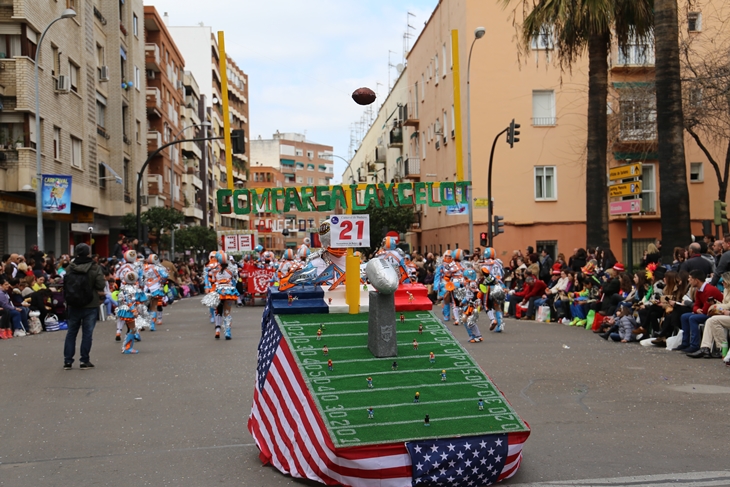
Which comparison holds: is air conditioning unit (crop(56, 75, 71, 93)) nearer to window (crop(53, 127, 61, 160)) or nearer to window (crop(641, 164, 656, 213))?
window (crop(53, 127, 61, 160))

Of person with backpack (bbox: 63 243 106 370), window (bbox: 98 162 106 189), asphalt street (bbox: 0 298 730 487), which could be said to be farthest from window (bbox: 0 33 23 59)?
person with backpack (bbox: 63 243 106 370)

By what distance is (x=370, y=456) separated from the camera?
5.75 metres

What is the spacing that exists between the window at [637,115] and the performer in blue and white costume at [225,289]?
19.1m

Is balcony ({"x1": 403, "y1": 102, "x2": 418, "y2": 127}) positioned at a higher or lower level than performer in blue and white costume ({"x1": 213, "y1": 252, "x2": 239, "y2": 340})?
higher

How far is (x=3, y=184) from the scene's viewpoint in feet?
87.3

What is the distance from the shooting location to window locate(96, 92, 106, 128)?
1522 inches

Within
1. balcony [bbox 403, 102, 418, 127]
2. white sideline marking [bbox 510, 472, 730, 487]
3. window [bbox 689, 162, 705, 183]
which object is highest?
balcony [bbox 403, 102, 418, 127]

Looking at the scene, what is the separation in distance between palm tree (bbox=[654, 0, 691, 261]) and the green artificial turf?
1135 centimetres

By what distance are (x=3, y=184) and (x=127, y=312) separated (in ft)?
45.0

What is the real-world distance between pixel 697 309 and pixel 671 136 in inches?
184

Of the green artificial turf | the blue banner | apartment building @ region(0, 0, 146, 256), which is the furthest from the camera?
apartment building @ region(0, 0, 146, 256)

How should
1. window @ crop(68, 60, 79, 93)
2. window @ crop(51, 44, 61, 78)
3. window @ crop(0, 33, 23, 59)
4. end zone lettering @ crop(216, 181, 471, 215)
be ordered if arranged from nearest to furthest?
end zone lettering @ crop(216, 181, 471, 215), window @ crop(0, 33, 23, 59), window @ crop(51, 44, 61, 78), window @ crop(68, 60, 79, 93)

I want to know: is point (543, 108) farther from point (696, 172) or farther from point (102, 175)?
point (102, 175)

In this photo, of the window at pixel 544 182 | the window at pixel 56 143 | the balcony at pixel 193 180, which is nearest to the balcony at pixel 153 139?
the balcony at pixel 193 180
